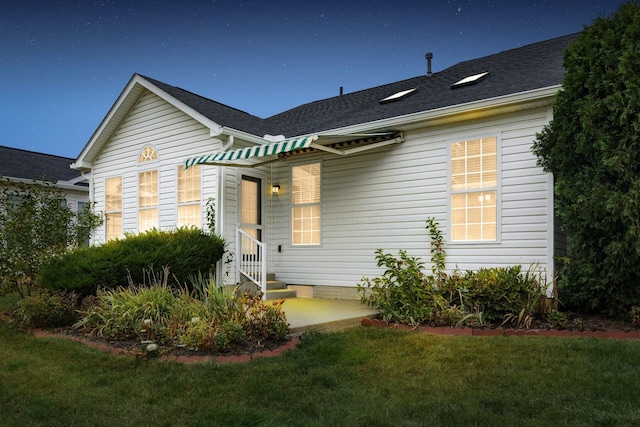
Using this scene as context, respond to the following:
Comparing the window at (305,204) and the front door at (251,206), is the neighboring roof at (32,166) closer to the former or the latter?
the front door at (251,206)

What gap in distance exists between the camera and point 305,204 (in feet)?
32.1

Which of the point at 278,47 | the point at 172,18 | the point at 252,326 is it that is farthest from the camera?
the point at 278,47

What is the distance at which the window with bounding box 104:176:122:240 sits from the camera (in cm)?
1131

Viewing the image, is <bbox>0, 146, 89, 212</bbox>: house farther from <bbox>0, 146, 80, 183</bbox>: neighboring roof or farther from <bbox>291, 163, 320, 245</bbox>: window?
<bbox>291, 163, 320, 245</bbox>: window

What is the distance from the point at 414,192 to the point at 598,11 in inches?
146

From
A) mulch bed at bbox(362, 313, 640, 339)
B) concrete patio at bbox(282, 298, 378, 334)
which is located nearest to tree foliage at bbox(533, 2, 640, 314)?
mulch bed at bbox(362, 313, 640, 339)

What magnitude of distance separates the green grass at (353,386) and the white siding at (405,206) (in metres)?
2.40

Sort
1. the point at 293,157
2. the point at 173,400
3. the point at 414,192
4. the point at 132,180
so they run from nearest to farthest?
the point at 173,400, the point at 414,192, the point at 293,157, the point at 132,180

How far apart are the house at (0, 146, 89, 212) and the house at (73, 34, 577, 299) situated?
5922mm

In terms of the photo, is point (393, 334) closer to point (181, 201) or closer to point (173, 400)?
point (173, 400)

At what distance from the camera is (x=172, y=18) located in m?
15.2

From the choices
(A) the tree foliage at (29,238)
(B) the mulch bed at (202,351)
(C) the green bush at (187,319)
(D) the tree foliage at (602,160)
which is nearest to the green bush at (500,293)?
(D) the tree foliage at (602,160)

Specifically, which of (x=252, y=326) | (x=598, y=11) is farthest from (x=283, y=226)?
(x=598, y=11)

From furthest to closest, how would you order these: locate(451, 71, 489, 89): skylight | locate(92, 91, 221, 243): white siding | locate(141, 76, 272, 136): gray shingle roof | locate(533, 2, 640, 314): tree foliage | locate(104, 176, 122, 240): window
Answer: locate(104, 176, 122, 240): window
locate(92, 91, 221, 243): white siding
locate(141, 76, 272, 136): gray shingle roof
locate(451, 71, 489, 89): skylight
locate(533, 2, 640, 314): tree foliage
